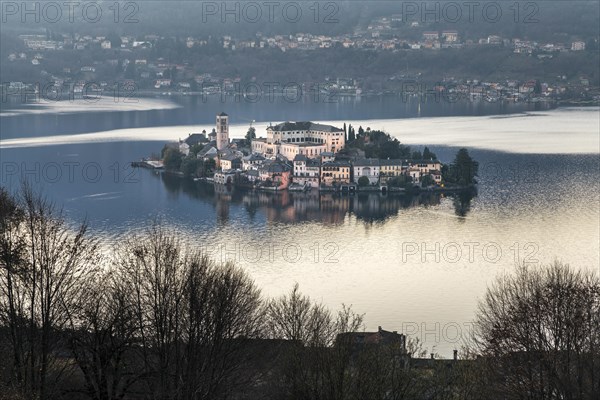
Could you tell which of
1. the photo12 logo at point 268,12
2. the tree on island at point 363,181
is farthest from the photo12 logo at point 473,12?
the tree on island at point 363,181

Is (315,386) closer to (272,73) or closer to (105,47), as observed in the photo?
(272,73)

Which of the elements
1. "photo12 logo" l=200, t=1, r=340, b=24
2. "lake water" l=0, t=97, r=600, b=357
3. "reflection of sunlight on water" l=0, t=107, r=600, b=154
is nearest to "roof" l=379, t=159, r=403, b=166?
"lake water" l=0, t=97, r=600, b=357

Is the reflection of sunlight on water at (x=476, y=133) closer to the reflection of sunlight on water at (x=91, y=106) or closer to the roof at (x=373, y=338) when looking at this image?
the reflection of sunlight on water at (x=91, y=106)

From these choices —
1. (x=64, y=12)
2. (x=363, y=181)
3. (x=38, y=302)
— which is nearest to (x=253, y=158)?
(x=363, y=181)

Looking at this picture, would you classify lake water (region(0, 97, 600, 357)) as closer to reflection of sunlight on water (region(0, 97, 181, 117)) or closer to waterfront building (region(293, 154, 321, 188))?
waterfront building (region(293, 154, 321, 188))

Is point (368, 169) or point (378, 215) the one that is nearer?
point (378, 215)

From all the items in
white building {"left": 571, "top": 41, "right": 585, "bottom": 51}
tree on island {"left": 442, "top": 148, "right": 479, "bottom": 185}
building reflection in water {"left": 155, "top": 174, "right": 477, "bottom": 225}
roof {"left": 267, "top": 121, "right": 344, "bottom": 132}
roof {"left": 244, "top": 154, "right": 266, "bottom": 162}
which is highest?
white building {"left": 571, "top": 41, "right": 585, "bottom": 51}

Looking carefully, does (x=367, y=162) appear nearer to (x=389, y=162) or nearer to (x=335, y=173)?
(x=389, y=162)
